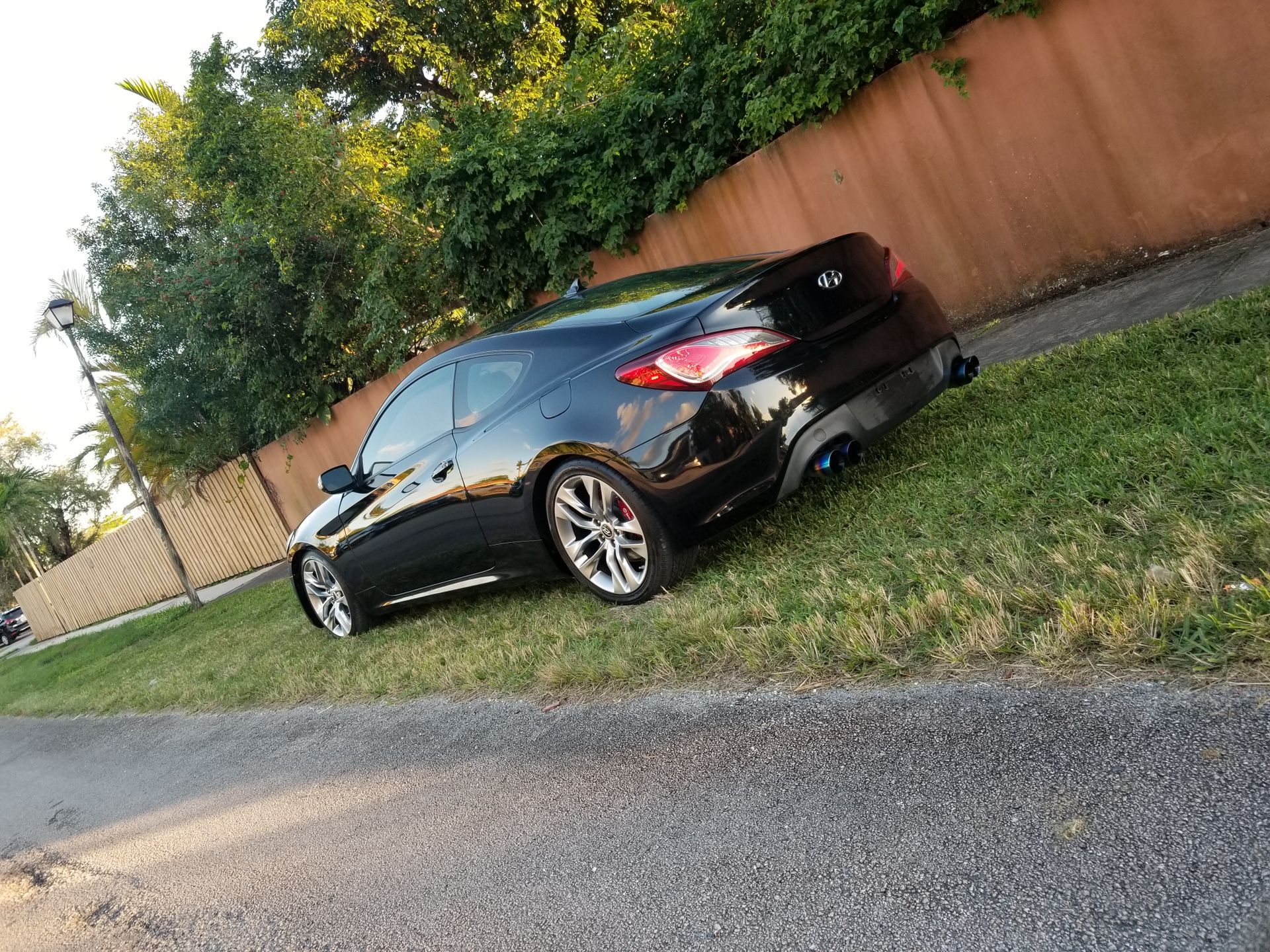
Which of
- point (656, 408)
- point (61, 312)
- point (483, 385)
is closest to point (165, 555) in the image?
point (61, 312)

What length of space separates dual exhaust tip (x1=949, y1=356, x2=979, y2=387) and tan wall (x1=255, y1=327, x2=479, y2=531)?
8.91m

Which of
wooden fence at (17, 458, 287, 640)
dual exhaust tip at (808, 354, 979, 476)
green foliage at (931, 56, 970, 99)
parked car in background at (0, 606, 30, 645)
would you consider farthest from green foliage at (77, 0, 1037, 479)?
parked car in background at (0, 606, 30, 645)

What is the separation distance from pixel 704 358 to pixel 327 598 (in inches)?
158

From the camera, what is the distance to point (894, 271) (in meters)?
4.83

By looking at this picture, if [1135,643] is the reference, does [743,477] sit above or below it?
above

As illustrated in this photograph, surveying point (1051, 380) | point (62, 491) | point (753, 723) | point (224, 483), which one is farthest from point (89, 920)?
point (62, 491)

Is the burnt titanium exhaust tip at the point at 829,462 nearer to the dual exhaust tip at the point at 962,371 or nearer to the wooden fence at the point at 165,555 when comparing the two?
the dual exhaust tip at the point at 962,371

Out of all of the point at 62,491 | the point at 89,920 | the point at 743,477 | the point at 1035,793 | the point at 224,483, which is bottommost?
the point at 1035,793

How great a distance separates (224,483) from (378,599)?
13.3 metres

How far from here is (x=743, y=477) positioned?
405 centimetres

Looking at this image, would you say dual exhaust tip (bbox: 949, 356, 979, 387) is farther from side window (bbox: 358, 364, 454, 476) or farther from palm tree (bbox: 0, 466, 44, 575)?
palm tree (bbox: 0, 466, 44, 575)

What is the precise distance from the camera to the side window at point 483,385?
192 inches

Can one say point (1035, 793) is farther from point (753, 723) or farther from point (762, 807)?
point (753, 723)

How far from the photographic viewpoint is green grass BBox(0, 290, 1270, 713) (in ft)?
8.57
